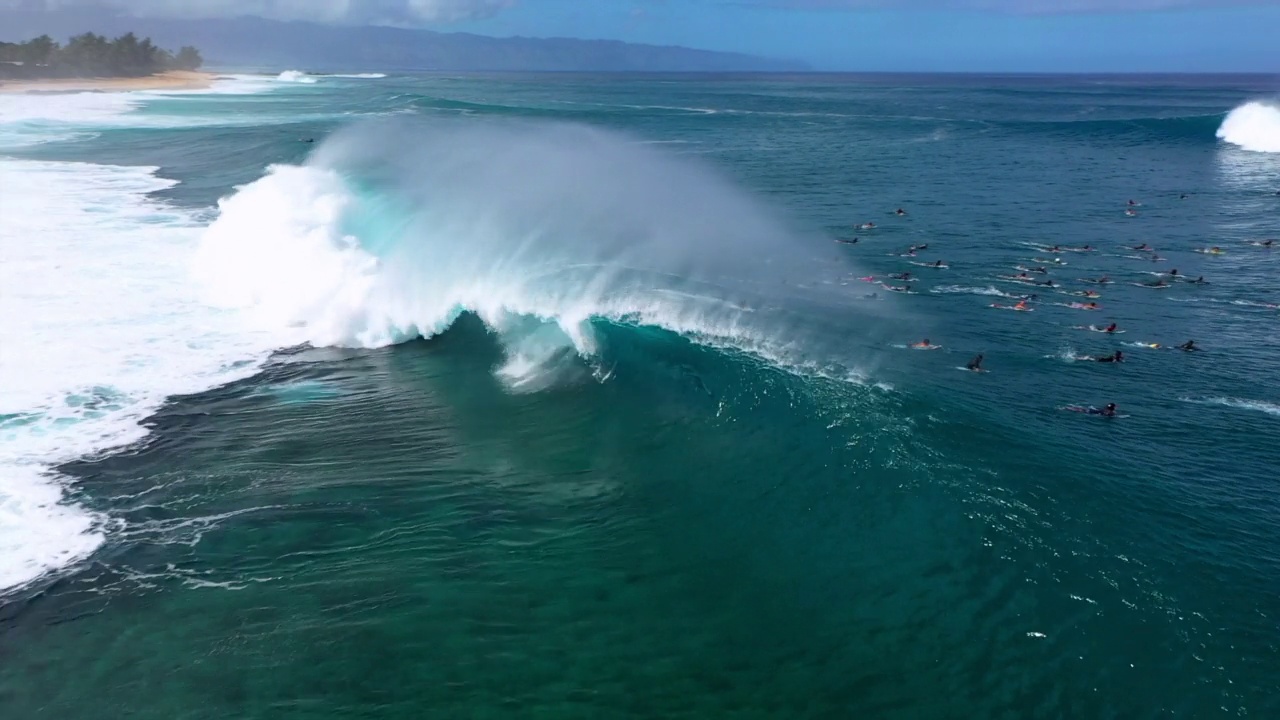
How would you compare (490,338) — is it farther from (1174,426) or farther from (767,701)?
(1174,426)

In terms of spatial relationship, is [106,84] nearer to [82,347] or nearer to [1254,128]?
[82,347]

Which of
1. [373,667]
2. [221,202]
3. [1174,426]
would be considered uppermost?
[221,202]

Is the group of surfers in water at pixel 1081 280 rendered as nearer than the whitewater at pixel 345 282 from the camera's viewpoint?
No

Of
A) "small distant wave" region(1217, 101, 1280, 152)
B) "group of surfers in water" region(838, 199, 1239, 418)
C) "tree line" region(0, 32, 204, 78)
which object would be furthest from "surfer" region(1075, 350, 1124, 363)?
"tree line" region(0, 32, 204, 78)

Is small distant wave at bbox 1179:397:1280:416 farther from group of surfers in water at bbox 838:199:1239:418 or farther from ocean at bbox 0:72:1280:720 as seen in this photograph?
group of surfers in water at bbox 838:199:1239:418

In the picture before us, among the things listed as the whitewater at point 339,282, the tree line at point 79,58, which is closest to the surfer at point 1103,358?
the whitewater at point 339,282

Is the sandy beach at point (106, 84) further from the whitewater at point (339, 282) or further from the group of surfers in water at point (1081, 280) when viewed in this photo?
the group of surfers in water at point (1081, 280)

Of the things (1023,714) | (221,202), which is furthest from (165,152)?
(1023,714)
